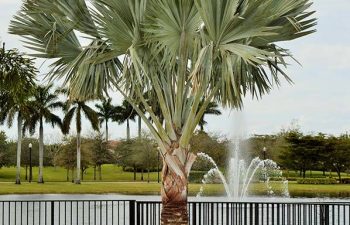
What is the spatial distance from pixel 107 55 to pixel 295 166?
7055 centimetres

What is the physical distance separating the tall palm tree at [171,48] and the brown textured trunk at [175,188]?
0.02 metres

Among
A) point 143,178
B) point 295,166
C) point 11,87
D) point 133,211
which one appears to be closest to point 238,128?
point 295,166

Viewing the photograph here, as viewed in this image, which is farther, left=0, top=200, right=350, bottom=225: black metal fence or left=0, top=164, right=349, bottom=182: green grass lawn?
left=0, top=164, right=349, bottom=182: green grass lawn

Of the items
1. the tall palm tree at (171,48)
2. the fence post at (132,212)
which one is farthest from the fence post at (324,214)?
the fence post at (132,212)

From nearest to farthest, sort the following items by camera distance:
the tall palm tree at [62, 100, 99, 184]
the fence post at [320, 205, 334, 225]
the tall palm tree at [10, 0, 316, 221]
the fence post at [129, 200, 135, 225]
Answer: the tall palm tree at [10, 0, 316, 221] → the fence post at [129, 200, 135, 225] → the fence post at [320, 205, 334, 225] → the tall palm tree at [62, 100, 99, 184]

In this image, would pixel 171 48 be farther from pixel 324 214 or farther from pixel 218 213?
pixel 218 213

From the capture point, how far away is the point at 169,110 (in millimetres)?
14016

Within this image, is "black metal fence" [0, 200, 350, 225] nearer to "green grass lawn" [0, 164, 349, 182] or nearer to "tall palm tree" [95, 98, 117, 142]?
"green grass lawn" [0, 164, 349, 182]

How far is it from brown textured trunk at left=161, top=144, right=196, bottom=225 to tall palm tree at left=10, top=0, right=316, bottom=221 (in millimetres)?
18

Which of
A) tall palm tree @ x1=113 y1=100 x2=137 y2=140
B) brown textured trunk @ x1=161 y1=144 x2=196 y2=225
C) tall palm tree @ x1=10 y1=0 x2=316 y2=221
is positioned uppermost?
tall palm tree @ x1=113 y1=100 x2=137 y2=140

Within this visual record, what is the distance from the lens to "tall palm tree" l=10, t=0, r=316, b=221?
12.5 meters

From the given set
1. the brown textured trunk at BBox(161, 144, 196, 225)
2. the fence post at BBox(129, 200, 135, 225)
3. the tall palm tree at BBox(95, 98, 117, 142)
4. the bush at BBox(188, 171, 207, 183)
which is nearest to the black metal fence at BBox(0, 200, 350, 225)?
the fence post at BBox(129, 200, 135, 225)

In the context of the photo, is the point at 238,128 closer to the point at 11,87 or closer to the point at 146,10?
the point at 11,87

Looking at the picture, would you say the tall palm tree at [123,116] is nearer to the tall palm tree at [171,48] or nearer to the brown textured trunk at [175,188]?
the tall palm tree at [171,48]
